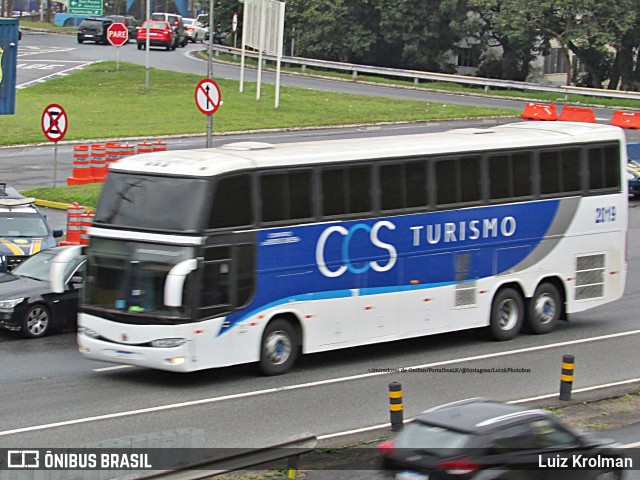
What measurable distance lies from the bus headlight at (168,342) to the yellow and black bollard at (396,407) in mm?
3670

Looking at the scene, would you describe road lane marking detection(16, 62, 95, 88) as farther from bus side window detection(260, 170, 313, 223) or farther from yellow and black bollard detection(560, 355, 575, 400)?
yellow and black bollard detection(560, 355, 575, 400)

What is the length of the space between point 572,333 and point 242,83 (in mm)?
37191

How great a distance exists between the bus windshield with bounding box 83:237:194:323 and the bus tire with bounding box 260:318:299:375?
1574 mm

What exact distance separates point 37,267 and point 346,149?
657 cm

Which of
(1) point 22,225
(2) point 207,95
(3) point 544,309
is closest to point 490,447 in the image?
(3) point 544,309

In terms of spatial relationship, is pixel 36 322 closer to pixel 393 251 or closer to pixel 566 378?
pixel 393 251

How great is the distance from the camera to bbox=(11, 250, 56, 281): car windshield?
2081cm

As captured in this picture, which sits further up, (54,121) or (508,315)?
(54,121)

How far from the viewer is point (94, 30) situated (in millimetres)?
79438

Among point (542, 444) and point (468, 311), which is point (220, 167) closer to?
point (468, 311)

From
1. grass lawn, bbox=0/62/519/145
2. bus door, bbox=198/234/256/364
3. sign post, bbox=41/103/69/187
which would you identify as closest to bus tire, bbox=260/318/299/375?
bus door, bbox=198/234/256/364

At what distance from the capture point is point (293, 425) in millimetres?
14359

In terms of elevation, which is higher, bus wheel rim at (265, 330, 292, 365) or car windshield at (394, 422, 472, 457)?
car windshield at (394, 422, 472, 457)

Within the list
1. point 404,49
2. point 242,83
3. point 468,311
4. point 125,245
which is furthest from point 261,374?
point 404,49
